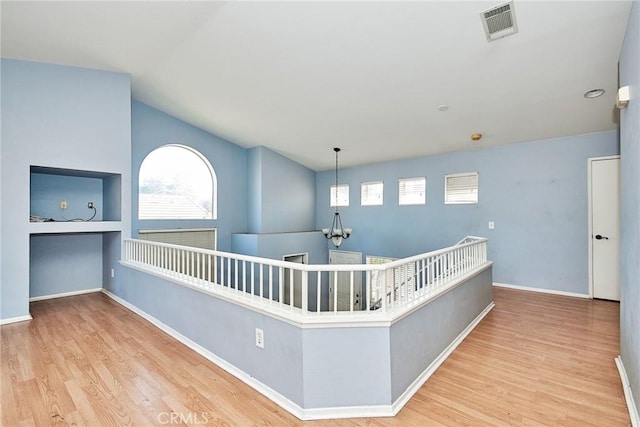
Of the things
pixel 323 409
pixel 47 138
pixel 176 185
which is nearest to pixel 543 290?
pixel 323 409

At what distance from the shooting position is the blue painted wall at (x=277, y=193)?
6758mm

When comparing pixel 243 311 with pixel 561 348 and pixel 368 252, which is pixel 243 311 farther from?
pixel 368 252

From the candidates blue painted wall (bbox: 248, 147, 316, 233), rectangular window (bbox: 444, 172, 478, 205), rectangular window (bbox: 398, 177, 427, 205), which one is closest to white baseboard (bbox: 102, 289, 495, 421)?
rectangular window (bbox: 444, 172, 478, 205)

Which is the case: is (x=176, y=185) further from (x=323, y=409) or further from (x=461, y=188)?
(x=461, y=188)

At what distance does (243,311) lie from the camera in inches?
94.5

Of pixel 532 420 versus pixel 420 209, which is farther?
pixel 420 209

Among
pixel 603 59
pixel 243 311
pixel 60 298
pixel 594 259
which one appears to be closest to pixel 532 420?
pixel 243 311

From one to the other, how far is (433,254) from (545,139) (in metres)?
3.71

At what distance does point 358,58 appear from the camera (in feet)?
10.8

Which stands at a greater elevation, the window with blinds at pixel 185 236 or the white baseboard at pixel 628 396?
the window with blinds at pixel 185 236

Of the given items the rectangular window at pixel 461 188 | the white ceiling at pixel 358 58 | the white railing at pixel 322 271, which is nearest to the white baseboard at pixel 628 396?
the white railing at pixel 322 271

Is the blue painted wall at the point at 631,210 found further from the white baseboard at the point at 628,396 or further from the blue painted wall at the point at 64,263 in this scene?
the blue painted wall at the point at 64,263

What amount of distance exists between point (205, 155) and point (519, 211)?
238 inches

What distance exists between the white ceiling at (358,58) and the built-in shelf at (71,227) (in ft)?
6.80
